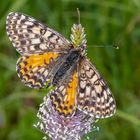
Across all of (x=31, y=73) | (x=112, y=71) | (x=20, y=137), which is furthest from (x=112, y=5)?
(x=31, y=73)

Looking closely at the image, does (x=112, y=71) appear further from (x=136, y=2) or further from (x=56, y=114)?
(x=56, y=114)

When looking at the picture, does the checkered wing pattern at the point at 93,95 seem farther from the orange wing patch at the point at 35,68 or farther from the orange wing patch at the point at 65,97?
the orange wing patch at the point at 35,68

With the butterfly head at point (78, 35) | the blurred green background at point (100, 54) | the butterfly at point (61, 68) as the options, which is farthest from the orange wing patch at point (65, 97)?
the blurred green background at point (100, 54)

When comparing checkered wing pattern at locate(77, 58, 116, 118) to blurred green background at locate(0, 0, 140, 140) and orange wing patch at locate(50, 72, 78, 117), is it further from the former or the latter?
blurred green background at locate(0, 0, 140, 140)

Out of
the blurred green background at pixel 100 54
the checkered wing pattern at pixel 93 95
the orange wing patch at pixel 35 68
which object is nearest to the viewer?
the checkered wing pattern at pixel 93 95

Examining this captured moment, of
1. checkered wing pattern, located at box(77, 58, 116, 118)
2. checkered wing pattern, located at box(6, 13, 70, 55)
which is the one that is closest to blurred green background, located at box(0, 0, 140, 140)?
checkered wing pattern, located at box(6, 13, 70, 55)

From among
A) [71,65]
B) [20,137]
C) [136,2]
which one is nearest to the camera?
[71,65]

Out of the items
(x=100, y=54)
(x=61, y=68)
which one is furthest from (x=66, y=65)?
(x=100, y=54)
